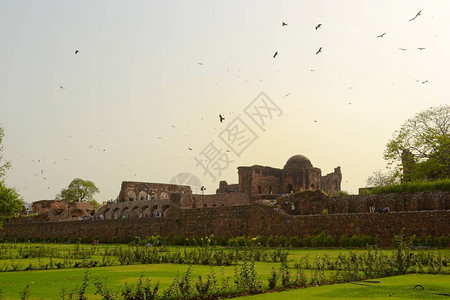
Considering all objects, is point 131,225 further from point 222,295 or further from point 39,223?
point 222,295

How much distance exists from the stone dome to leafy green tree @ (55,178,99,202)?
41.7 meters

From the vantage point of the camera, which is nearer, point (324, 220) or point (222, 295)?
point (222, 295)

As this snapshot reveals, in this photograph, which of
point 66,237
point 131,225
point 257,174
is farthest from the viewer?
point 257,174

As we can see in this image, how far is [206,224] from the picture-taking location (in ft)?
109

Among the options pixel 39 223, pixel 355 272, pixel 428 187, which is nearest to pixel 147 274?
pixel 355 272

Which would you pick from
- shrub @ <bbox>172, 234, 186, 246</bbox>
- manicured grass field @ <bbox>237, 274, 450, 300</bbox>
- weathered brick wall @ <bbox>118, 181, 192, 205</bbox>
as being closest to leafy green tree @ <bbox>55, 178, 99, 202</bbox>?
weathered brick wall @ <bbox>118, 181, 192, 205</bbox>

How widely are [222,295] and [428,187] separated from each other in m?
21.7

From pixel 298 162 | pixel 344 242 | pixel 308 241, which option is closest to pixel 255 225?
pixel 308 241

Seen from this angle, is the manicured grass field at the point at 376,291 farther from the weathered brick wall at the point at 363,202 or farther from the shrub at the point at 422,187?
the shrub at the point at 422,187

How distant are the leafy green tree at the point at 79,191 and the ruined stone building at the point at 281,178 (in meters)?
41.2

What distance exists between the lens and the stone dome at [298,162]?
2018 inches

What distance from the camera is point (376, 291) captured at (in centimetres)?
814

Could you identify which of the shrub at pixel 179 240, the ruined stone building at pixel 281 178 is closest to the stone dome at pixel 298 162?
the ruined stone building at pixel 281 178

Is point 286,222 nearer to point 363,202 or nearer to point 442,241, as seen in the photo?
point 363,202
